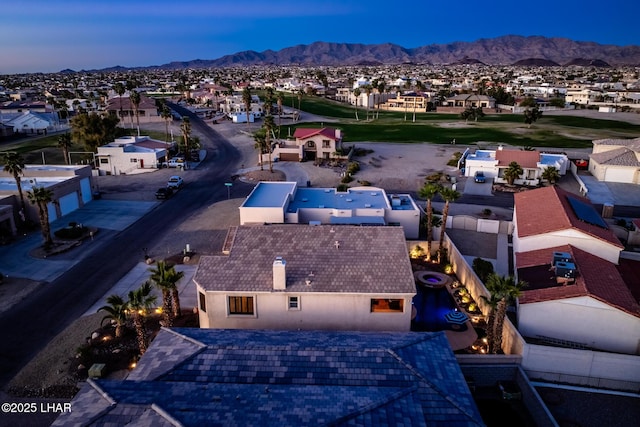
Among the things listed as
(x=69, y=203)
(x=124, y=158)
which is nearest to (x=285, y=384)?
(x=69, y=203)

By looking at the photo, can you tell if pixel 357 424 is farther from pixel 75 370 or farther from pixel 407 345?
pixel 75 370

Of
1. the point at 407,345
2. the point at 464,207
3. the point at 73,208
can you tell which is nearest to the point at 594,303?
the point at 407,345

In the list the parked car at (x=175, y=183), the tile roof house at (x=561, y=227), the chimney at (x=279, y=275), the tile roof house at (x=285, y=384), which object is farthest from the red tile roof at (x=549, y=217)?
the parked car at (x=175, y=183)

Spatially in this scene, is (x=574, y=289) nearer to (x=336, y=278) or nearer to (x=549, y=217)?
(x=549, y=217)

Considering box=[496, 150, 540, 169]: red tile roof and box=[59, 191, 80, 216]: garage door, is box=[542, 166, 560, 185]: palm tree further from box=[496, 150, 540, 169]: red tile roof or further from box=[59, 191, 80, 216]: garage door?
box=[59, 191, 80, 216]: garage door

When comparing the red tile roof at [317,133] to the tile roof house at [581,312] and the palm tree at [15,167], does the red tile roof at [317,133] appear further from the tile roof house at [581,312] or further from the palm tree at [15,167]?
the tile roof house at [581,312]

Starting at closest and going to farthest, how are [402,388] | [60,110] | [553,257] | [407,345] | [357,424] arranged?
[357,424], [402,388], [407,345], [553,257], [60,110]

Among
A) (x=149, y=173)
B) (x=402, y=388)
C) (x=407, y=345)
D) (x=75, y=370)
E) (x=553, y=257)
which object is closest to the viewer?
(x=402, y=388)
